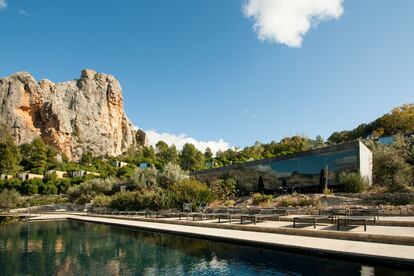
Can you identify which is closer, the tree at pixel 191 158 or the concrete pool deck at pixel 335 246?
the concrete pool deck at pixel 335 246

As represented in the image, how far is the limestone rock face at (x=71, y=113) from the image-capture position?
88.2 m

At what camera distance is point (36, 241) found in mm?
15297

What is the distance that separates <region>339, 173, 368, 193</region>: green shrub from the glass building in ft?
4.67

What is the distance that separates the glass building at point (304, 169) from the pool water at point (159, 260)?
49.6 ft

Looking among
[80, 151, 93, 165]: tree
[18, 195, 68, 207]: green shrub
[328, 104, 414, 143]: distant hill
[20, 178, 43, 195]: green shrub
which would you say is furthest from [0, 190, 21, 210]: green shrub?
[328, 104, 414, 143]: distant hill

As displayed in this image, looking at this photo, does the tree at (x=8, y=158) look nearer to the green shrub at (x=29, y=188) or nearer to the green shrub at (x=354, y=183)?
the green shrub at (x=29, y=188)

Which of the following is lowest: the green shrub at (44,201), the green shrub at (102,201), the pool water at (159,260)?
the green shrub at (44,201)

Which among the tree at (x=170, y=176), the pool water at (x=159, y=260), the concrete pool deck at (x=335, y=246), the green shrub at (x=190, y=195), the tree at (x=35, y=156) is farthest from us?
the tree at (x=35, y=156)

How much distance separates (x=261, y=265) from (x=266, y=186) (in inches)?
837

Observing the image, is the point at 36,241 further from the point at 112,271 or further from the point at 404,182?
the point at 404,182

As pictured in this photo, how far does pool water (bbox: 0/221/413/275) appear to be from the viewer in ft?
25.3

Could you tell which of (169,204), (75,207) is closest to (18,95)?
(75,207)

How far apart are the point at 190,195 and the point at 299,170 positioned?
960cm

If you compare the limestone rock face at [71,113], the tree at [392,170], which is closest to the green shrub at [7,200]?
the tree at [392,170]
